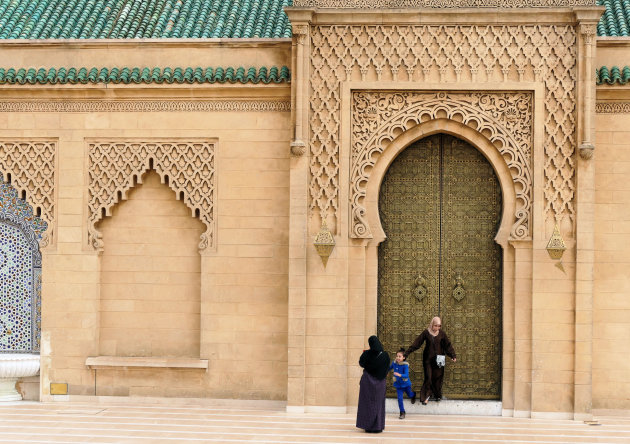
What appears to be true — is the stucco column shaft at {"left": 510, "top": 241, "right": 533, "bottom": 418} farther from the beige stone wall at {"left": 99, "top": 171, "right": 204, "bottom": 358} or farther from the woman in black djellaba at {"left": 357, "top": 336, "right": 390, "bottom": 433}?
the beige stone wall at {"left": 99, "top": 171, "right": 204, "bottom": 358}

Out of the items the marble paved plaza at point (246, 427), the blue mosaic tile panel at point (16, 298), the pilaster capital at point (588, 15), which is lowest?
the marble paved plaza at point (246, 427)

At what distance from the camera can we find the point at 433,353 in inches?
444

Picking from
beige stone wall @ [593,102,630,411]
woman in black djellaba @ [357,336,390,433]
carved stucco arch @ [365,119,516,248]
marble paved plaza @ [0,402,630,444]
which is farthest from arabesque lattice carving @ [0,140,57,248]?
beige stone wall @ [593,102,630,411]

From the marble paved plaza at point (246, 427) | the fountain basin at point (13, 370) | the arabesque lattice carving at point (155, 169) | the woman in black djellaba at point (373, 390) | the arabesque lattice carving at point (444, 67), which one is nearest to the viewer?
the marble paved plaza at point (246, 427)

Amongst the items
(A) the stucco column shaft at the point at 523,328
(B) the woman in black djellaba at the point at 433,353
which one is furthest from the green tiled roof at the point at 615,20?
(B) the woman in black djellaba at the point at 433,353

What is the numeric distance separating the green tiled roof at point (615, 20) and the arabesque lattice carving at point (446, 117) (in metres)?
1.88

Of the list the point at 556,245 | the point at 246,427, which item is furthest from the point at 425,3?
the point at 246,427

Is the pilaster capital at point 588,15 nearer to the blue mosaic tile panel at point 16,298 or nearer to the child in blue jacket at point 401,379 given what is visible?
the child in blue jacket at point 401,379

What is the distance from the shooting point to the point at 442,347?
37.1 feet

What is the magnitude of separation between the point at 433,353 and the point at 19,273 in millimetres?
5661

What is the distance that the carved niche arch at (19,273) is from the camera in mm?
12242

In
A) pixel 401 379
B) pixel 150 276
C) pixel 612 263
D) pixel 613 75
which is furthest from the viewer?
pixel 150 276

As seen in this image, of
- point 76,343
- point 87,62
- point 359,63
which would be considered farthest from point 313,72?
point 76,343

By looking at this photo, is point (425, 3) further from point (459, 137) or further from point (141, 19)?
point (141, 19)
